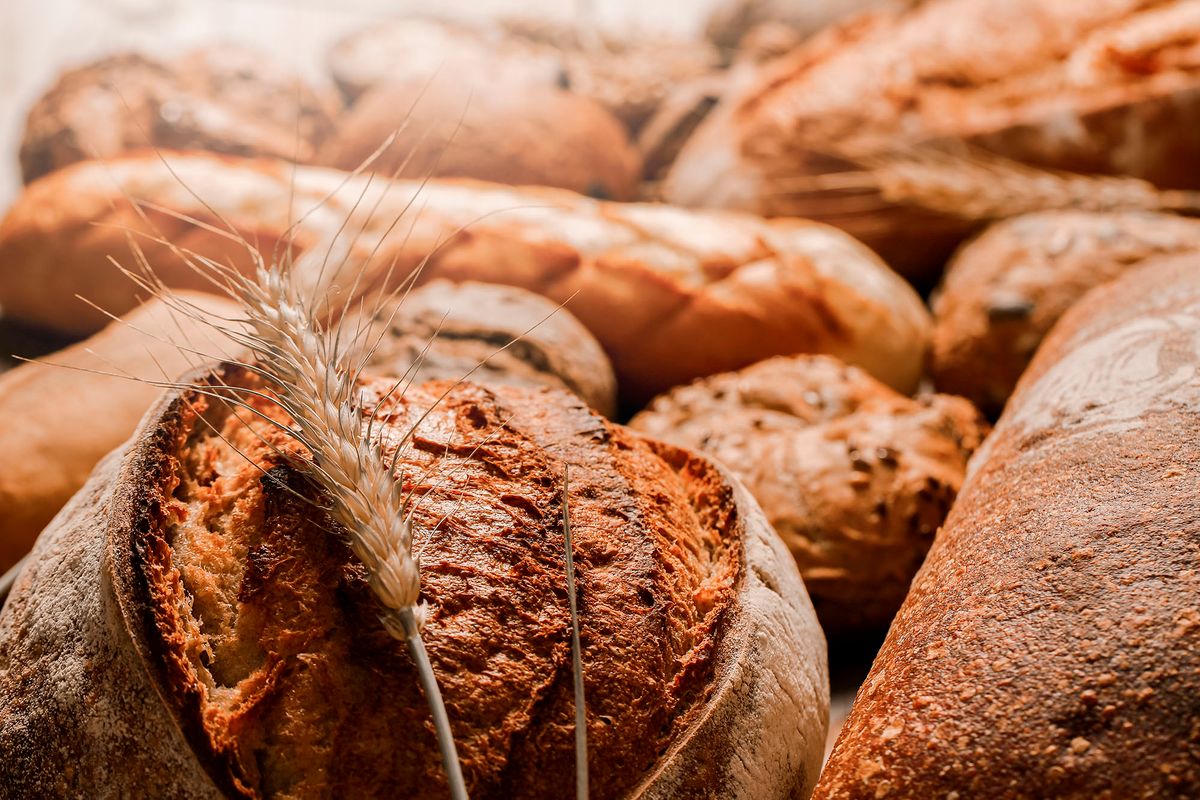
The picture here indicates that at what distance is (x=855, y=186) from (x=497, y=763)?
6.50ft

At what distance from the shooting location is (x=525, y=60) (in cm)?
309

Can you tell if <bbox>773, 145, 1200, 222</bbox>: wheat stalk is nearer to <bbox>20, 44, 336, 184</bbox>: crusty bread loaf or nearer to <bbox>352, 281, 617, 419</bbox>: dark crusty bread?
<bbox>352, 281, 617, 419</bbox>: dark crusty bread

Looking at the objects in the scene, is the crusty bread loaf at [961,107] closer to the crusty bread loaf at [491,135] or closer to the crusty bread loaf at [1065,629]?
the crusty bread loaf at [491,135]

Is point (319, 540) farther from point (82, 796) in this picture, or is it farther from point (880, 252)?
point (880, 252)

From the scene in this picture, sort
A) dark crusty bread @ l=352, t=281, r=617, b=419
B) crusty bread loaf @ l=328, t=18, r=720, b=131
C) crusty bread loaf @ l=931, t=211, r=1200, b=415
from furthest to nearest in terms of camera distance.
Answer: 1. crusty bread loaf @ l=328, t=18, r=720, b=131
2. crusty bread loaf @ l=931, t=211, r=1200, b=415
3. dark crusty bread @ l=352, t=281, r=617, b=419

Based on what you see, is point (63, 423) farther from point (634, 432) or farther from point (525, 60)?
point (525, 60)

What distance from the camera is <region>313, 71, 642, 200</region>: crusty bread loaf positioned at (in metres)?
2.55

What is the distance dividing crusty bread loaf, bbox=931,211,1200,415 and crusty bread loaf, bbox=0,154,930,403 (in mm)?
120

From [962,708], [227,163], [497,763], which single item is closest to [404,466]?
[497,763]

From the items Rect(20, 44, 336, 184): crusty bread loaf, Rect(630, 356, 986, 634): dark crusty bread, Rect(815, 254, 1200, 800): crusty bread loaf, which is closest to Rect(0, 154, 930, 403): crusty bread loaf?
Rect(630, 356, 986, 634): dark crusty bread

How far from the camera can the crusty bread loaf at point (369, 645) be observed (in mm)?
688

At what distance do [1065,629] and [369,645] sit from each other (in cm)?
60

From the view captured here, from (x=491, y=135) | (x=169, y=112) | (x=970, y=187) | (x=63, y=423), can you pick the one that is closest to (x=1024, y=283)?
(x=970, y=187)

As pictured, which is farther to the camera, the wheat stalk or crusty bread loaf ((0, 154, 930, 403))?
the wheat stalk
